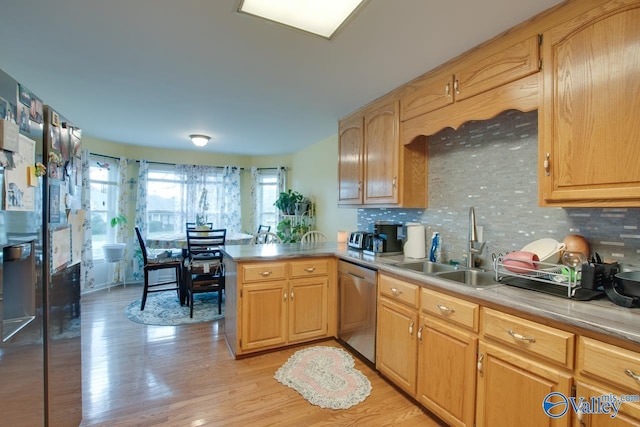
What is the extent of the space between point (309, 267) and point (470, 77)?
1909mm

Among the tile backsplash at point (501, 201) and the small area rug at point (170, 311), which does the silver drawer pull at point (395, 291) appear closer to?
the tile backsplash at point (501, 201)

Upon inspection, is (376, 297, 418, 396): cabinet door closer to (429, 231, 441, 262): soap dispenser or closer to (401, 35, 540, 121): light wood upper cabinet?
(429, 231, 441, 262): soap dispenser

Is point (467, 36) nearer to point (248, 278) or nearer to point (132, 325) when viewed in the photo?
point (248, 278)

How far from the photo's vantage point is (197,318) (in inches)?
138

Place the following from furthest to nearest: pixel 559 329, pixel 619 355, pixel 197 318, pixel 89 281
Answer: pixel 89 281, pixel 197 318, pixel 559 329, pixel 619 355

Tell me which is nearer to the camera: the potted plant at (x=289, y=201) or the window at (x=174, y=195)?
the potted plant at (x=289, y=201)

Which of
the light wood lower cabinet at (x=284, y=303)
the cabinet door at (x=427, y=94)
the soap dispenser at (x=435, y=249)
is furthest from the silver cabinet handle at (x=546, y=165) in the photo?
the light wood lower cabinet at (x=284, y=303)

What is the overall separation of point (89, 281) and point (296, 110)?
408cm

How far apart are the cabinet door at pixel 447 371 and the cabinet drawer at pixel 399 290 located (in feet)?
0.44

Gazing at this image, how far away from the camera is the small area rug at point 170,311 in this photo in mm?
3414

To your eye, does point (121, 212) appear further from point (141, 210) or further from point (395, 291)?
point (395, 291)

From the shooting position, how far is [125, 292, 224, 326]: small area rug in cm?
341

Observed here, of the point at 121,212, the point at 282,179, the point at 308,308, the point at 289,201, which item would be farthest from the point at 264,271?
the point at 121,212

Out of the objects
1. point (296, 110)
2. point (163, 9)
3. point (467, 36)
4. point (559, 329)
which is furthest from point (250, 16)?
point (559, 329)
